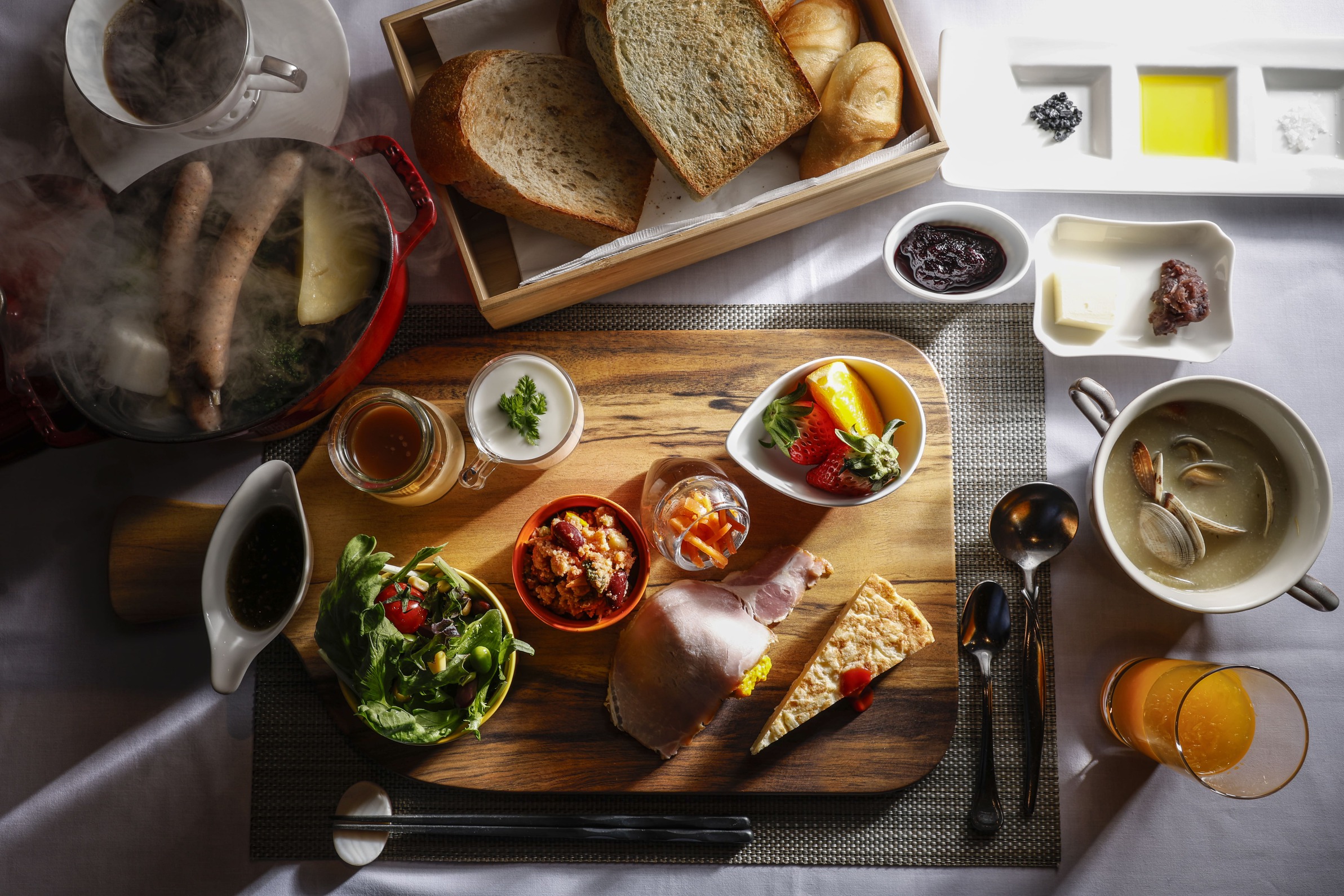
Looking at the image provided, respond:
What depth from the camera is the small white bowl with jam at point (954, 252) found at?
1.77m

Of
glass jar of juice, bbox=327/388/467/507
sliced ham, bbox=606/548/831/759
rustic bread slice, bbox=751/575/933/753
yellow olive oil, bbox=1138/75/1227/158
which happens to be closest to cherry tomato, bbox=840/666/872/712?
rustic bread slice, bbox=751/575/933/753

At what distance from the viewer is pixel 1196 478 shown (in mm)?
1673

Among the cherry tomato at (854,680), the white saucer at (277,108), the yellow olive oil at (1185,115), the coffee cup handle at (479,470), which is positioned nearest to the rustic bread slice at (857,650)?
the cherry tomato at (854,680)

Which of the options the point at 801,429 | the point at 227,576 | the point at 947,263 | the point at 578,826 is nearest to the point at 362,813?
the point at 578,826

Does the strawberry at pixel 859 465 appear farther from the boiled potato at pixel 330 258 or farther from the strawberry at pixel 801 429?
the boiled potato at pixel 330 258

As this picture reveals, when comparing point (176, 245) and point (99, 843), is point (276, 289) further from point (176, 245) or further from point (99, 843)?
point (99, 843)

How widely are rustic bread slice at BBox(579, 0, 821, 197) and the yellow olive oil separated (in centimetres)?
92

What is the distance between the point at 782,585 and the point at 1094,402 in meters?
0.84

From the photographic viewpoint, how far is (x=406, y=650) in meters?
1.46

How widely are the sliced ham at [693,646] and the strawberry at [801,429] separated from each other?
0.25m

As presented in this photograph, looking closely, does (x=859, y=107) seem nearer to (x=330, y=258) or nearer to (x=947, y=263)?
(x=947, y=263)

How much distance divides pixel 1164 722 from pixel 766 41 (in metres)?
1.77

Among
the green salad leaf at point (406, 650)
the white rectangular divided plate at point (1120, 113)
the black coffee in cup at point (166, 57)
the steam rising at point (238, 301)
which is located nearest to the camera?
the green salad leaf at point (406, 650)

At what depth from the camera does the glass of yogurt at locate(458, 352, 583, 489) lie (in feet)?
5.34
